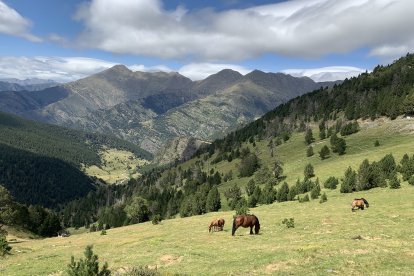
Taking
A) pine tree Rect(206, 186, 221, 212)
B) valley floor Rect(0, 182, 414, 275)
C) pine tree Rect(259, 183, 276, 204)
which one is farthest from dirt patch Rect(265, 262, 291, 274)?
pine tree Rect(206, 186, 221, 212)

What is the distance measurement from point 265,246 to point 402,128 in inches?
5762

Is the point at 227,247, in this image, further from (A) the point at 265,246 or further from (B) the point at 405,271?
(B) the point at 405,271

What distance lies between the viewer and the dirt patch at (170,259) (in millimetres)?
28822

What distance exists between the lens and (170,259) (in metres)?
30.1

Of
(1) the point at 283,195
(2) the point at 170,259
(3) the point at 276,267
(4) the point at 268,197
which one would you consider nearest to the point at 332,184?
(1) the point at 283,195

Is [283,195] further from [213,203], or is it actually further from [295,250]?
[295,250]

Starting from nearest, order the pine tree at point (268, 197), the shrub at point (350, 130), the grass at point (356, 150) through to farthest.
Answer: the pine tree at point (268, 197) → the grass at point (356, 150) → the shrub at point (350, 130)

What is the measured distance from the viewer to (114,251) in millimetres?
39031

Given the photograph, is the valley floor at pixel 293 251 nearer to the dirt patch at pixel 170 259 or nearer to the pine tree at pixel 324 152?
the dirt patch at pixel 170 259

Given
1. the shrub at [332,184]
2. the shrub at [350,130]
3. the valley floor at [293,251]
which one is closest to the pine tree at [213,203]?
the shrub at [332,184]

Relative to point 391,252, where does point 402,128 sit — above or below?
above

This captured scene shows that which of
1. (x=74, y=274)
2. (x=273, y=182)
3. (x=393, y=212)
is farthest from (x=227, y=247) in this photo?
(x=273, y=182)

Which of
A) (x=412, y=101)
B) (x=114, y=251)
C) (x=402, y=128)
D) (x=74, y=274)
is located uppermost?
(x=412, y=101)

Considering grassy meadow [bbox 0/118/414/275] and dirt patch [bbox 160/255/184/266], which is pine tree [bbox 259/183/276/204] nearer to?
grassy meadow [bbox 0/118/414/275]
